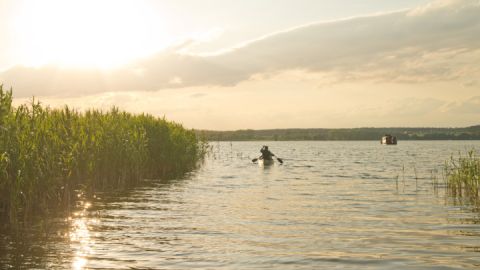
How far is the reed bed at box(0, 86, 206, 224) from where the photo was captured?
16.0 metres

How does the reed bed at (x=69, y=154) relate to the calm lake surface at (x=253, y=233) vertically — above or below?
above

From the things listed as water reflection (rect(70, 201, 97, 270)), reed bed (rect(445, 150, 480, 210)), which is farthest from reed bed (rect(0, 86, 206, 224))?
reed bed (rect(445, 150, 480, 210))

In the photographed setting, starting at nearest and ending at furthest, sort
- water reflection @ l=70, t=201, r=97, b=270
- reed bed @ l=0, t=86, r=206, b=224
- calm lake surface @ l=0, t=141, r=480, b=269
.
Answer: water reflection @ l=70, t=201, r=97, b=270
calm lake surface @ l=0, t=141, r=480, b=269
reed bed @ l=0, t=86, r=206, b=224

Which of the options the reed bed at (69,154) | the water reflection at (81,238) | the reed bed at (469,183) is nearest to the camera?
the water reflection at (81,238)

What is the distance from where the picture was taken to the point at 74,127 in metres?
24.0

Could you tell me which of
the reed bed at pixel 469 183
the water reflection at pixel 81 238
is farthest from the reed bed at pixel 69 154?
the reed bed at pixel 469 183

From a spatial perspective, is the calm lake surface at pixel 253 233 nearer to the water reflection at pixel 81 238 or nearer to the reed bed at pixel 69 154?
the water reflection at pixel 81 238

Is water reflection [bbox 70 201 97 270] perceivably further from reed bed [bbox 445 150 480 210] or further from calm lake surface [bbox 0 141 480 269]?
reed bed [bbox 445 150 480 210]

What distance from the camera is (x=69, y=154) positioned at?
1931 centimetres

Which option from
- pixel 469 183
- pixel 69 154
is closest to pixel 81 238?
pixel 69 154

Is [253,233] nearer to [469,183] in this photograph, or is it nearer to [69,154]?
[69,154]

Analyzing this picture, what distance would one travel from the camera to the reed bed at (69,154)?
16.0m

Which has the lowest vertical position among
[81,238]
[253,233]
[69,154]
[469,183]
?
[253,233]

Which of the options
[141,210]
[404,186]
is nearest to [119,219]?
[141,210]
